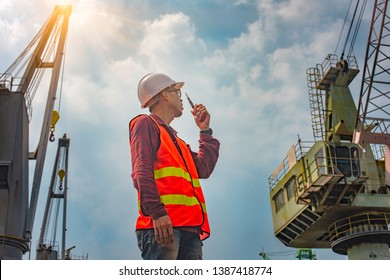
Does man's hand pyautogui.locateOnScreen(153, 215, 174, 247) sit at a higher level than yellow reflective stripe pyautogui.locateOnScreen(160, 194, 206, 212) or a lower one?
lower

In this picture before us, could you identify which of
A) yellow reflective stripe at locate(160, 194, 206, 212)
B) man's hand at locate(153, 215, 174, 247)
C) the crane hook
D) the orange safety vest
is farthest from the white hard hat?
the crane hook

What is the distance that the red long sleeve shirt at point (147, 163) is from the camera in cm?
2255

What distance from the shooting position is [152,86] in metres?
25.3

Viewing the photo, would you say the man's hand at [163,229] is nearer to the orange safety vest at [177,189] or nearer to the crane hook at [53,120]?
the orange safety vest at [177,189]

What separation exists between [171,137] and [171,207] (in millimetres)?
3198

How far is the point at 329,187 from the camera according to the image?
36.3 m

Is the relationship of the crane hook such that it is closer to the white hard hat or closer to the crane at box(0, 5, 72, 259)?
the crane at box(0, 5, 72, 259)

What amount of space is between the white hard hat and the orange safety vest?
154cm

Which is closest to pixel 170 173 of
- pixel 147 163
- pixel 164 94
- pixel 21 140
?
pixel 147 163

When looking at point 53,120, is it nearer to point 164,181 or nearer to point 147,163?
point 147,163

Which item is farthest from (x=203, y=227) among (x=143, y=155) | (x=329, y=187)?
(x=329, y=187)

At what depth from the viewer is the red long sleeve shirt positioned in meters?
22.5
